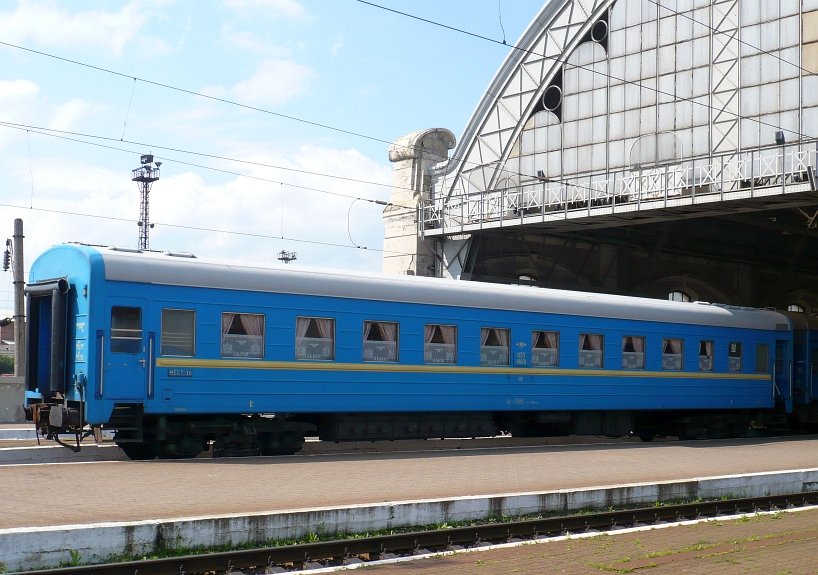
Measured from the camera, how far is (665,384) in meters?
25.2

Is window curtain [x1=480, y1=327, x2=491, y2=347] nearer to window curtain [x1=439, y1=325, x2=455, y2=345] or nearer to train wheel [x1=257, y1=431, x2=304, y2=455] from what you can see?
window curtain [x1=439, y1=325, x2=455, y2=345]

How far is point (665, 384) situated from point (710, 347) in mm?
2223

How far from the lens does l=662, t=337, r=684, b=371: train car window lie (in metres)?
25.3

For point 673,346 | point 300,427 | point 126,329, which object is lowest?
point 300,427

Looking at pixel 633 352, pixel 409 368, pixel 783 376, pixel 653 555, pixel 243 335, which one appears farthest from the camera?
pixel 783 376

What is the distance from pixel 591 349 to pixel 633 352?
1479mm

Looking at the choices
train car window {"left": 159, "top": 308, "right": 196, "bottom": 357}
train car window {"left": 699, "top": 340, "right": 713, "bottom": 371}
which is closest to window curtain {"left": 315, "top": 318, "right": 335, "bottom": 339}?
train car window {"left": 159, "top": 308, "right": 196, "bottom": 357}

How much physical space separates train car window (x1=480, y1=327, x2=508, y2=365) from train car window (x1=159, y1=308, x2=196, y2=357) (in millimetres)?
6557

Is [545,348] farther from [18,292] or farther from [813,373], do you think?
[18,292]

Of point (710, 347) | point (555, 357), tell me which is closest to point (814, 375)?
point (710, 347)

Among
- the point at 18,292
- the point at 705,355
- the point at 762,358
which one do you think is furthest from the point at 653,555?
the point at 18,292

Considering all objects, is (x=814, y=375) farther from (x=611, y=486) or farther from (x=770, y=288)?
(x=770, y=288)

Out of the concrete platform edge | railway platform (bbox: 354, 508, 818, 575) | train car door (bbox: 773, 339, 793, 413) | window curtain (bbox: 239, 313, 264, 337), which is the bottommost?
railway platform (bbox: 354, 508, 818, 575)

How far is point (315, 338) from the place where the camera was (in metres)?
18.9
